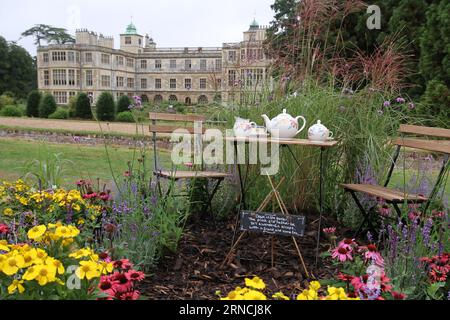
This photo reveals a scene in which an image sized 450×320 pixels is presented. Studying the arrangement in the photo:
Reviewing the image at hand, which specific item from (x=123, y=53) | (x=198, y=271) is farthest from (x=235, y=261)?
(x=123, y=53)

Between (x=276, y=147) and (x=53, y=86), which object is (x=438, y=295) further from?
(x=53, y=86)

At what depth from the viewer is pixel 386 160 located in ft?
10.9

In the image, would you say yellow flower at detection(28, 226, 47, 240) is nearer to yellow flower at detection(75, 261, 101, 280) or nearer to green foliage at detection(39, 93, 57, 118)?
yellow flower at detection(75, 261, 101, 280)

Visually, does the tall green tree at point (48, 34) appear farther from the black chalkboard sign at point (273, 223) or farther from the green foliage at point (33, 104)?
the black chalkboard sign at point (273, 223)

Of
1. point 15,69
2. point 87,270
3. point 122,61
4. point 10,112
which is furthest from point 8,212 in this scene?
point 122,61

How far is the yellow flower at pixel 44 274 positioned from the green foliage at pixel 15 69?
40.1 m

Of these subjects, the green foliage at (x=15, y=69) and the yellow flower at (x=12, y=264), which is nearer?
the yellow flower at (x=12, y=264)

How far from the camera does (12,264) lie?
1.34 metres

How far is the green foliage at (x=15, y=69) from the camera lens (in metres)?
37.5

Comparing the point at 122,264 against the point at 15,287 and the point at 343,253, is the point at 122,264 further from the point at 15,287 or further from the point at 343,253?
the point at 343,253

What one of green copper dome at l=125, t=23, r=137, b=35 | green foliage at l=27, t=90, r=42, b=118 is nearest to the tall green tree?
green copper dome at l=125, t=23, r=137, b=35

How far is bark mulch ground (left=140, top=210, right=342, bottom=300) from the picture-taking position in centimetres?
220

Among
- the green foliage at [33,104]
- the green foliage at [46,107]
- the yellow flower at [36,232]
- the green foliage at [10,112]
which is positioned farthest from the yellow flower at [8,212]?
the green foliage at [33,104]
